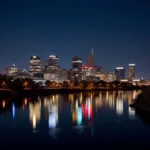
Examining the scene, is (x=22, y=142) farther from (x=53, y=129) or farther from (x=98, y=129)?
(x=98, y=129)

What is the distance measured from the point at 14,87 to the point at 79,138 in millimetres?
79372

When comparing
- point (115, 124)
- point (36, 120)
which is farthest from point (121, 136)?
point (36, 120)

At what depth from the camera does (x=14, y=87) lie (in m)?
101

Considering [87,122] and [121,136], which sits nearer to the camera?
[121,136]

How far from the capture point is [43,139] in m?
24.4

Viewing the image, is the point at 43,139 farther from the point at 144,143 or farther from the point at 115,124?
the point at 115,124

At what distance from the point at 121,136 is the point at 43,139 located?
6.89m

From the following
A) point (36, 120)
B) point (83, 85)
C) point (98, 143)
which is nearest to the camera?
point (98, 143)

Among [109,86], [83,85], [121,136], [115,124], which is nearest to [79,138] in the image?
[121,136]

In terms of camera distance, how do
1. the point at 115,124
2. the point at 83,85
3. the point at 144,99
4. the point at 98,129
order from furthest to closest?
the point at 83,85
the point at 144,99
the point at 115,124
the point at 98,129

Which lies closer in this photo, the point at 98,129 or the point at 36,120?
the point at 98,129

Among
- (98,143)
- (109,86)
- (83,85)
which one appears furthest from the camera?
(109,86)

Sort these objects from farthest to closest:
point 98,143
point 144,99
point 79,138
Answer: point 144,99
point 79,138
point 98,143

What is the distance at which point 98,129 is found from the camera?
28.9 meters
